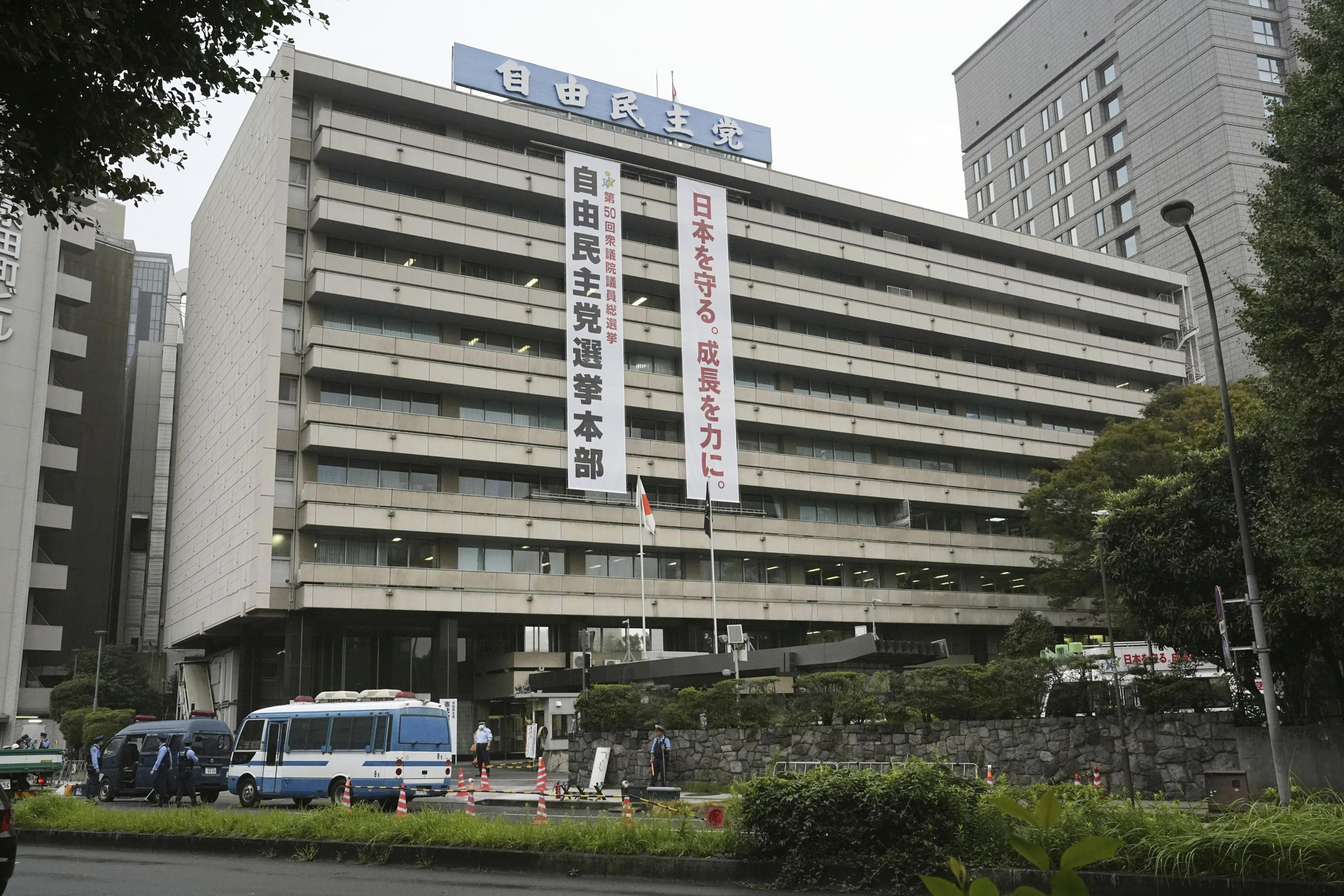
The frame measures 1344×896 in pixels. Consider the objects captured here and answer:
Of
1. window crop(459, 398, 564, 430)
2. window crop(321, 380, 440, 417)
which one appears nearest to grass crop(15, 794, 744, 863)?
window crop(321, 380, 440, 417)

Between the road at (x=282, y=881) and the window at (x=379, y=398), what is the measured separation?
113 ft

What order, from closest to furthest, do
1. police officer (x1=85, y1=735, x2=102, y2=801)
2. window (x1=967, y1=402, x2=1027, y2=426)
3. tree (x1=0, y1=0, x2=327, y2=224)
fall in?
tree (x1=0, y1=0, x2=327, y2=224) < police officer (x1=85, y1=735, x2=102, y2=801) < window (x1=967, y1=402, x2=1027, y2=426)

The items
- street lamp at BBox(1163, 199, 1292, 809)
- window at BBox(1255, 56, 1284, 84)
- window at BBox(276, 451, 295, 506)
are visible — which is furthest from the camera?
window at BBox(1255, 56, 1284, 84)

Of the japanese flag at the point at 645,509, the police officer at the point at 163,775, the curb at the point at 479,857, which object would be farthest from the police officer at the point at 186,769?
the japanese flag at the point at 645,509

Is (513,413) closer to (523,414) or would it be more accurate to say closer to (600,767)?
(523,414)

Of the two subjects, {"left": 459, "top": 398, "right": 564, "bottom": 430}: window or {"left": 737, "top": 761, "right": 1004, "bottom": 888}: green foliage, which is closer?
{"left": 737, "top": 761, "right": 1004, "bottom": 888}: green foliage

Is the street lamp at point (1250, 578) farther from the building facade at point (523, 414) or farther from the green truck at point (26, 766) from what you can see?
the building facade at point (523, 414)

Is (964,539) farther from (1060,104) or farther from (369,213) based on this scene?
(1060,104)

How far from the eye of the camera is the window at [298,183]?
49.5m

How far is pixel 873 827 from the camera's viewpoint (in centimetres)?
1156

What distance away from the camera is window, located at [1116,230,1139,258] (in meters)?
80.8

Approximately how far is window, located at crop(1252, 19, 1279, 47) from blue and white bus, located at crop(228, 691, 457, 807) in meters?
75.7

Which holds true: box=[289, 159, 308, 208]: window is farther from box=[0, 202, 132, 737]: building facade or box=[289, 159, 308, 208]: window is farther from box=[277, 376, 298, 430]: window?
box=[0, 202, 132, 737]: building facade

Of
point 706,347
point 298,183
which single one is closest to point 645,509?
point 706,347
